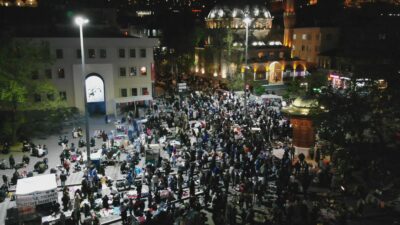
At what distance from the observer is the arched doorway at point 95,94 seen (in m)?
39.0

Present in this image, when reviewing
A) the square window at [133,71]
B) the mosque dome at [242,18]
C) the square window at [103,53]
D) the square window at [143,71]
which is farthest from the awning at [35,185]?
the mosque dome at [242,18]

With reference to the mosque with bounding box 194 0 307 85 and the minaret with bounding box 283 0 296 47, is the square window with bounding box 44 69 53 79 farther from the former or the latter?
the minaret with bounding box 283 0 296 47

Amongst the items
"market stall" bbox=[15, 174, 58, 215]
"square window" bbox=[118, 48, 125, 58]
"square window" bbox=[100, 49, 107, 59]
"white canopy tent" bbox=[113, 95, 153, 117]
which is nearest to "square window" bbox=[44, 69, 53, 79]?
"square window" bbox=[100, 49, 107, 59]

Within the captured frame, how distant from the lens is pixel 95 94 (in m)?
39.7

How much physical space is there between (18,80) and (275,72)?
45501mm

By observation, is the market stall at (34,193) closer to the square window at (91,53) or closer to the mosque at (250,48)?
the square window at (91,53)

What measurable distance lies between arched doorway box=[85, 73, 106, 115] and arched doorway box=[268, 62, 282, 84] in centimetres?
3334

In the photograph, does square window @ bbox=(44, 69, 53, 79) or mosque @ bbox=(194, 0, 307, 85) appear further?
mosque @ bbox=(194, 0, 307, 85)

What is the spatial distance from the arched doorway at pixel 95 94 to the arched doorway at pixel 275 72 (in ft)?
109

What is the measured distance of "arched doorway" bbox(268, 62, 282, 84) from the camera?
64.6 metres

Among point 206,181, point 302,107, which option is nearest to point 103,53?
point 302,107

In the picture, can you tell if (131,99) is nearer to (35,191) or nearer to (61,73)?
(61,73)

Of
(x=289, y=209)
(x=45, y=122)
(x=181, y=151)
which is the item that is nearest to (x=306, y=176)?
(x=289, y=209)

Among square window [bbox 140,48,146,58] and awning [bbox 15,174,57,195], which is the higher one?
square window [bbox 140,48,146,58]
